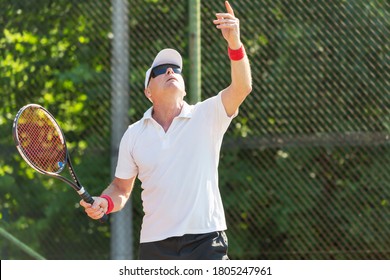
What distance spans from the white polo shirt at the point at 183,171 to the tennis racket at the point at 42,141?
0.41 m

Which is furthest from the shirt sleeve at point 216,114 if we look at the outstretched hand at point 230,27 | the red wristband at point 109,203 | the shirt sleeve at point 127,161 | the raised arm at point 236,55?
the red wristband at point 109,203

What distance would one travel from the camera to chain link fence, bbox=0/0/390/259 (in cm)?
573

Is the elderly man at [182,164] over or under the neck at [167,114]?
under

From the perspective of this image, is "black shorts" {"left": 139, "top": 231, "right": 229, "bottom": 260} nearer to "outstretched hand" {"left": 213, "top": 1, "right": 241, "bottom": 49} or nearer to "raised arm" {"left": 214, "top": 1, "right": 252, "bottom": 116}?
"raised arm" {"left": 214, "top": 1, "right": 252, "bottom": 116}

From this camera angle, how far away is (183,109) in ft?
12.6

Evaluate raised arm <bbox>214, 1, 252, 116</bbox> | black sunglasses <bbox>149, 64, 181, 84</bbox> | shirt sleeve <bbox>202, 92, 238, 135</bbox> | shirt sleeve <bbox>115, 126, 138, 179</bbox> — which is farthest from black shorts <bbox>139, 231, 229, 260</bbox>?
black sunglasses <bbox>149, 64, 181, 84</bbox>

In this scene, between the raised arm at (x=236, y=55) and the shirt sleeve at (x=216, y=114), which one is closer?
the raised arm at (x=236, y=55)

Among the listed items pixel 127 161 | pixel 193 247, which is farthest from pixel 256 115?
pixel 193 247

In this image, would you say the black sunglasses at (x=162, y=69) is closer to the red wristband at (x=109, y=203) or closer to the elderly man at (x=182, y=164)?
the elderly man at (x=182, y=164)

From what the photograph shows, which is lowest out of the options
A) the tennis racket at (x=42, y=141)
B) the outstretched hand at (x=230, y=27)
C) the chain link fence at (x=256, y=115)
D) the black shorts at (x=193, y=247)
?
the black shorts at (x=193, y=247)

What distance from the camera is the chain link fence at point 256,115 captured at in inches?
226

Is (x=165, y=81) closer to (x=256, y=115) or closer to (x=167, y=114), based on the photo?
(x=167, y=114)

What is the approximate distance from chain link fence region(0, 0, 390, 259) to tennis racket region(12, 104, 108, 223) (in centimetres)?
197

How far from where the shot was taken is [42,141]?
4.05 metres
